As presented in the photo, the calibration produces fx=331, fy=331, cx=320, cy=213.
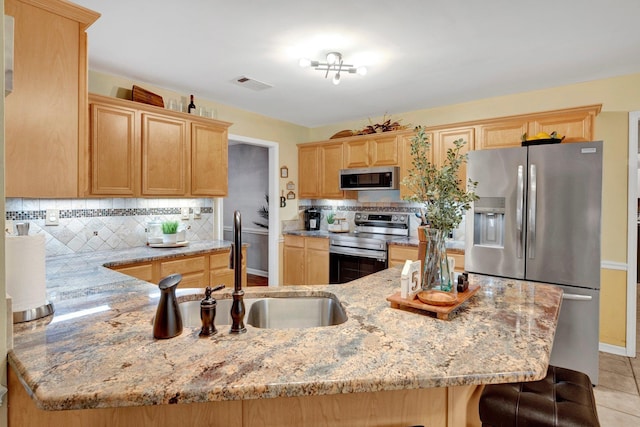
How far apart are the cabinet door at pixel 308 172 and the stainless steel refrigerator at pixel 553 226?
2.39m

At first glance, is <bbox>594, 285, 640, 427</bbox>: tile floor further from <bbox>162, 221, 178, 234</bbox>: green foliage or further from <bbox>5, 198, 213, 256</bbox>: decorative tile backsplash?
<bbox>5, 198, 213, 256</bbox>: decorative tile backsplash

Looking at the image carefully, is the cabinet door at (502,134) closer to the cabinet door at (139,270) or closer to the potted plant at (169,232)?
the potted plant at (169,232)

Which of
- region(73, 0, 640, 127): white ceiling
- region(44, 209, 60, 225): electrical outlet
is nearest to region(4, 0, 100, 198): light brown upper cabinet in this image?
region(73, 0, 640, 127): white ceiling

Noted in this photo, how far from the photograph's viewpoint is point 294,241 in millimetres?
4762

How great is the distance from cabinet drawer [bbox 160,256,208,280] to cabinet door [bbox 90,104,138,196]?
0.74 m

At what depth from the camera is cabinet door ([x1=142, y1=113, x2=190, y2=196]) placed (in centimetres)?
313

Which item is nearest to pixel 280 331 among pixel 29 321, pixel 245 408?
pixel 245 408

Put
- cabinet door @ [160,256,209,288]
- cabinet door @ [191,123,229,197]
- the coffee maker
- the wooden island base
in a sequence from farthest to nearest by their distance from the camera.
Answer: the coffee maker
cabinet door @ [191,123,229,197]
cabinet door @ [160,256,209,288]
the wooden island base

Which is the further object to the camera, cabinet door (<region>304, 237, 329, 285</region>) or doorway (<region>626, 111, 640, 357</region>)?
cabinet door (<region>304, 237, 329, 285</region>)

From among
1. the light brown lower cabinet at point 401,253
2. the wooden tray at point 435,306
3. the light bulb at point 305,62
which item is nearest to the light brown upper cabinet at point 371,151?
the light brown lower cabinet at point 401,253

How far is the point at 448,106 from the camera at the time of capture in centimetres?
402

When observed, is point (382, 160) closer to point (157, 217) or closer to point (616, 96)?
point (616, 96)

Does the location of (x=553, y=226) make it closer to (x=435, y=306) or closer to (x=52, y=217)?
(x=435, y=306)

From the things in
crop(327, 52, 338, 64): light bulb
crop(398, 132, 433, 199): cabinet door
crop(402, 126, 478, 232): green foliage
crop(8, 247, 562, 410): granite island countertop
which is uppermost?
crop(327, 52, 338, 64): light bulb
